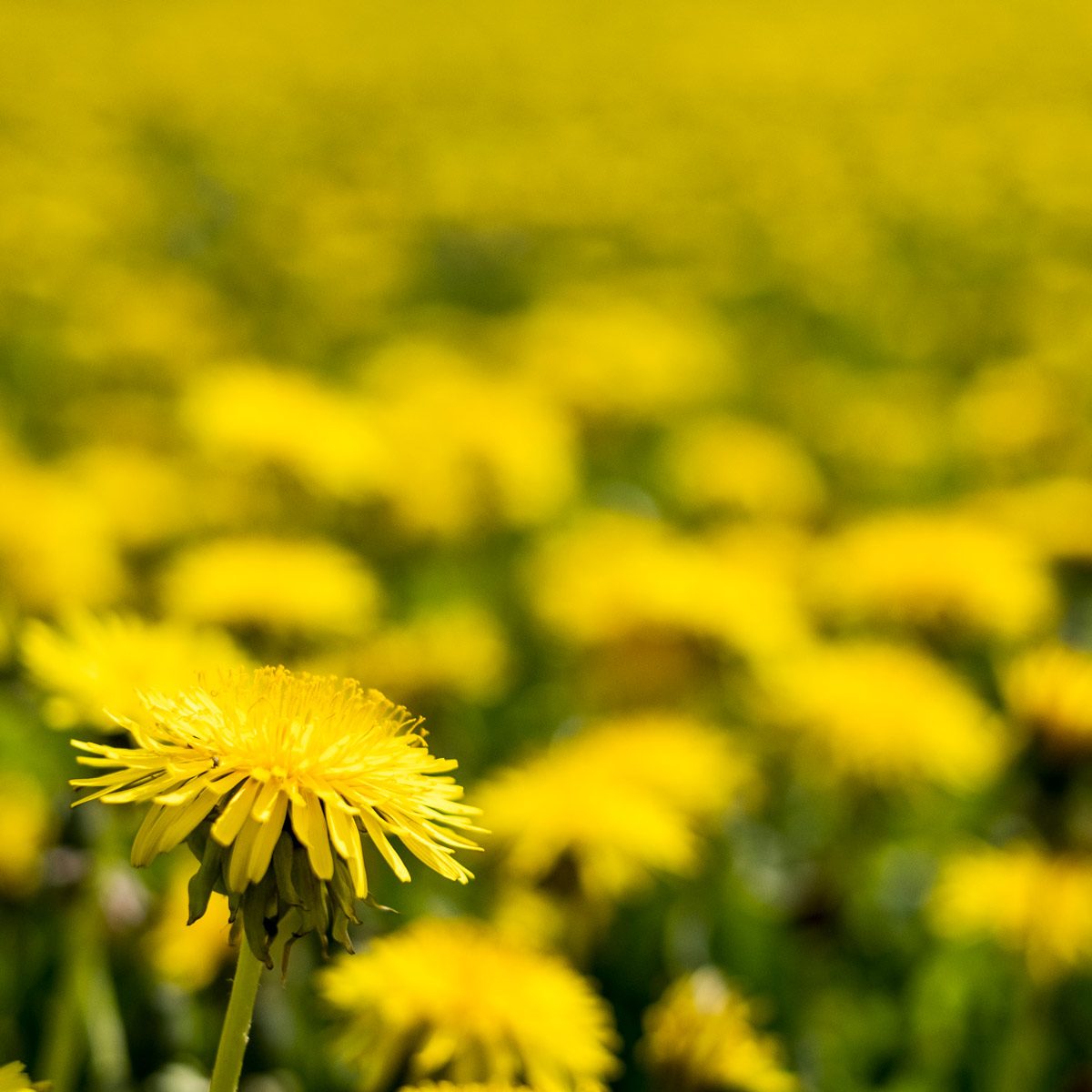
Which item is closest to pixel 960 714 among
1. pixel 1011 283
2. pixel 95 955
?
pixel 95 955

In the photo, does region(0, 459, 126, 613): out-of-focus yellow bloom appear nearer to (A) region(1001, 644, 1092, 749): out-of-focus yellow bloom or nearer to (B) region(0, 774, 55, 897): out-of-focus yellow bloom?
(B) region(0, 774, 55, 897): out-of-focus yellow bloom

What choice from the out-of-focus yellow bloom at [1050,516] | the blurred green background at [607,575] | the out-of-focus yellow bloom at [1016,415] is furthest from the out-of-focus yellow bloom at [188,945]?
the out-of-focus yellow bloom at [1016,415]

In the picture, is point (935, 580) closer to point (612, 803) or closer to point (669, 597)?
point (669, 597)

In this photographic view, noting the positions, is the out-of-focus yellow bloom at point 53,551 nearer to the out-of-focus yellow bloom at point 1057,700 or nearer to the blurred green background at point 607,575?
the blurred green background at point 607,575

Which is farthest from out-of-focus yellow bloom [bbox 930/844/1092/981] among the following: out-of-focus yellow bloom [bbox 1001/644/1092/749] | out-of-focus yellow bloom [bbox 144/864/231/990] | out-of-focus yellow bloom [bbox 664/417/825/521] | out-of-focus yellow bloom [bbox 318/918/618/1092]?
out-of-focus yellow bloom [bbox 664/417/825/521]

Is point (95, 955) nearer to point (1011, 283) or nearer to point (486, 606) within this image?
point (486, 606)

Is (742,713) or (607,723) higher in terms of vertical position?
(607,723)

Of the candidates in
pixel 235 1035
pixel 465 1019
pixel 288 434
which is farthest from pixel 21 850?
pixel 288 434
